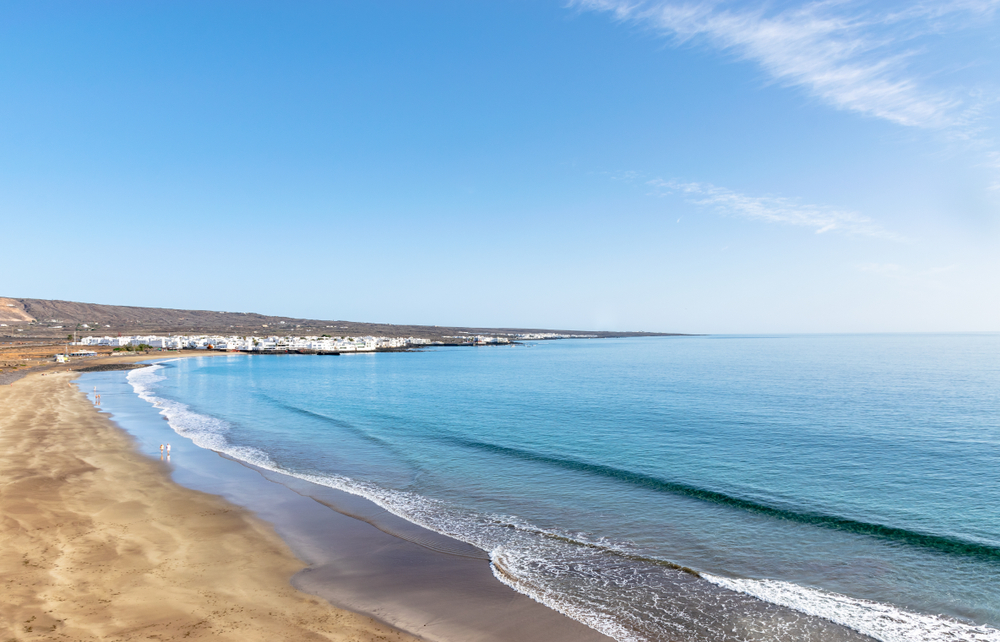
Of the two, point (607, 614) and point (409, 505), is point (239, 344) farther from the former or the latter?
point (607, 614)

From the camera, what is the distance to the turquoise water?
1141 cm

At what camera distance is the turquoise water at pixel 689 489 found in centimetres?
1141

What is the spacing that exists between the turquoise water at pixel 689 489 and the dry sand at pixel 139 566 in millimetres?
4524

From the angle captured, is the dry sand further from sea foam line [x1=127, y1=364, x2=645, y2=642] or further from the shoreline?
sea foam line [x1=127, y1=364, x2=645, y2=642]

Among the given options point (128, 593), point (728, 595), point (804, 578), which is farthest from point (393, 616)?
point (804, 578)

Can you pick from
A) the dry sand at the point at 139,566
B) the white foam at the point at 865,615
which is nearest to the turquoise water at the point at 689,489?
the white foam at the point at 865,615

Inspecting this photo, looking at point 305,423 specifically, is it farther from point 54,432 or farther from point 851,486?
point 851,486

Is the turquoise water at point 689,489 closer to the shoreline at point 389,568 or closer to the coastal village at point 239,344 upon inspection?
the shoreline at point 389,568

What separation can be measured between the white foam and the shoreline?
446cm

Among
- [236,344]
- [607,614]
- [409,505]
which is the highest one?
[607,614]

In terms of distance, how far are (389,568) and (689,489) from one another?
1162 centimetres

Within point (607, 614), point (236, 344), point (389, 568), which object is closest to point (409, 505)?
point (389, 568)

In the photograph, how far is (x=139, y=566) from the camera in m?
12.2

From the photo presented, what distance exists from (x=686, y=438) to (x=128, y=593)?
24.7 metres
